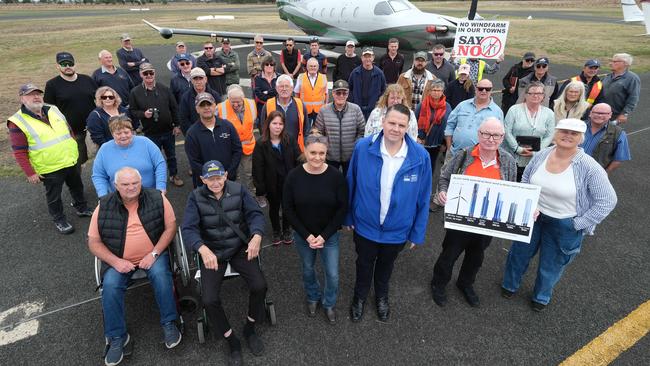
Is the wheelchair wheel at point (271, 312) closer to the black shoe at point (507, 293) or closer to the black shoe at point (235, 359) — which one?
the black shoe at point (235, 359)

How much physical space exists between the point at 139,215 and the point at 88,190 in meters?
3.50

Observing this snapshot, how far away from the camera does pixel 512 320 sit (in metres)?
3.31

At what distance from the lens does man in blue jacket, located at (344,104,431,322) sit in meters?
2.77

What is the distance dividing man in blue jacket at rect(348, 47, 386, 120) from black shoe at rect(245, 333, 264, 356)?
14.8ft

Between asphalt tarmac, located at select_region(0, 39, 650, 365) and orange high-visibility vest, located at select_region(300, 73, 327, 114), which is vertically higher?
orange high-visibility vest, located at select_region(300, 73, 327, 114)

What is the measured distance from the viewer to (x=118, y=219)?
3.00 m

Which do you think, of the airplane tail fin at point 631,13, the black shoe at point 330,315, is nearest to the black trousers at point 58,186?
the black shoe at point 330,315

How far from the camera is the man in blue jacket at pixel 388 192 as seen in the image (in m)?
2.77

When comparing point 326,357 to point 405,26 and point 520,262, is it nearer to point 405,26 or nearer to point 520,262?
point 520,262

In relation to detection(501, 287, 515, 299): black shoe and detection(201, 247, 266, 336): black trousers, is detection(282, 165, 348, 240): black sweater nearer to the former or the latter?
detection(201, 247, 266, 336): black trousers

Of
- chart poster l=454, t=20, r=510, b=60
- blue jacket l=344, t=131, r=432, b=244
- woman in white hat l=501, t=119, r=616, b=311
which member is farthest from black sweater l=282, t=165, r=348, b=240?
chart poster l=454, t=20, r=510, b=60

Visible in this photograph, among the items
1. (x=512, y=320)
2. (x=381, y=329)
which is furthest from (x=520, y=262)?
(x=381, y=329)

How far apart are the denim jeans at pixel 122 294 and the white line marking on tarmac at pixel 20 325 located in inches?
36.3

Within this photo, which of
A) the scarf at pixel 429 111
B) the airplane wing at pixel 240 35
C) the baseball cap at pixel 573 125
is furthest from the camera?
the airplane wing at pixel 240 35
